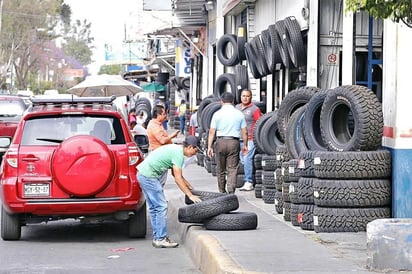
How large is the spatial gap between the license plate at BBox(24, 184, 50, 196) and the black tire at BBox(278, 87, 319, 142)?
14.3ft

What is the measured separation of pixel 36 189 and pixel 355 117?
13.7 feet

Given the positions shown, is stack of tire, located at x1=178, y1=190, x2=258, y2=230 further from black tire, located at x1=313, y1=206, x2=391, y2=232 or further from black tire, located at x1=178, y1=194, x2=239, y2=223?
black tire, located at x1=313, y1=206, x2=391, y2=232

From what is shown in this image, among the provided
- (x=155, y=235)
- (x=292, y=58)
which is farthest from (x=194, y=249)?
(x=292, y=58)

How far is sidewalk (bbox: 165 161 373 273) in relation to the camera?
30.3 feet

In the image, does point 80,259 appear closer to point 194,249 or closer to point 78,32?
point 194,249

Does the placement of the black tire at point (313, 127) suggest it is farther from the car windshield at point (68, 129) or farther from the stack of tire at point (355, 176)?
the car windshield at point (68, 129)

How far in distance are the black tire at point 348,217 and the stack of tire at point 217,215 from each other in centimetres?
101

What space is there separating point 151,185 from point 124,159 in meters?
0.79

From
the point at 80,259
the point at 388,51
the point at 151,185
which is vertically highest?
the point at 388,51

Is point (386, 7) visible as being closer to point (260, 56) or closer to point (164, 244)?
point (164, 244)

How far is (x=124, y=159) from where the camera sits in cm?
1238

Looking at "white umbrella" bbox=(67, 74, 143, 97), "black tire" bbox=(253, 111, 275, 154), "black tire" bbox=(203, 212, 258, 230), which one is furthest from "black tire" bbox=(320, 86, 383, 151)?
"white umbrella" bbox=(67, 74, 143, 97)

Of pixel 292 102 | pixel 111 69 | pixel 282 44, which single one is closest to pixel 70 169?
pixel 292 102

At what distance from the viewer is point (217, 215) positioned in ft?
39.3
